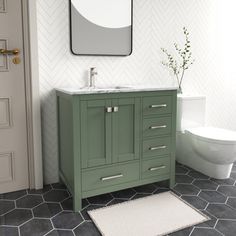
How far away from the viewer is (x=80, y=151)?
201cm

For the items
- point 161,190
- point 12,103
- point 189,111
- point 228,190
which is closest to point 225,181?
point 228,190

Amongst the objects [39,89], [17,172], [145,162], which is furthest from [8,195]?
[145,162]

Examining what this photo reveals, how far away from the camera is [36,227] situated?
6.10ft

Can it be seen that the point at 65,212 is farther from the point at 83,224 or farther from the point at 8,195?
the point at 8,195

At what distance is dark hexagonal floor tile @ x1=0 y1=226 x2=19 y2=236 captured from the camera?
178 cm

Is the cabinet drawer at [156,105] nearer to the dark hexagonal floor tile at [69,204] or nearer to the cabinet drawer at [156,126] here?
the cabinet drawer at [156,126]

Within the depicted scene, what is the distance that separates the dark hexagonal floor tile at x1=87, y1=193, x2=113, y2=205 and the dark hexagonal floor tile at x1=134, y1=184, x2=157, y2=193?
261 mm

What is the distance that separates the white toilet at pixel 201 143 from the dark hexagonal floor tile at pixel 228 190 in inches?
7.3

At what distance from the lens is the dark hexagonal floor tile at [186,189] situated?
2387 millimetres

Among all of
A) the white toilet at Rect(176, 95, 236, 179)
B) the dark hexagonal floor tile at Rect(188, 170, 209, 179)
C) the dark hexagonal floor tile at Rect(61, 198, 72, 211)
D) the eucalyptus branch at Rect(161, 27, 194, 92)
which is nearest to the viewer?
the dark hexagonal floor tile at Rect(61, 198, 72, 211)

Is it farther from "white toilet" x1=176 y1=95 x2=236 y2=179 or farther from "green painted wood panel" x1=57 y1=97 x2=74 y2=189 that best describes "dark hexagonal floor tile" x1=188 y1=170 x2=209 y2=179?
"green painted wood panel" x1=57 y1=97 x2=74 y2=189

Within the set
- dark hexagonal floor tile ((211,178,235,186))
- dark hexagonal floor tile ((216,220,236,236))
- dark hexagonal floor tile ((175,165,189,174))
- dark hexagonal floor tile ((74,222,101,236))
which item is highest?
dark hexagonal floor tile ((175,165,189,174))

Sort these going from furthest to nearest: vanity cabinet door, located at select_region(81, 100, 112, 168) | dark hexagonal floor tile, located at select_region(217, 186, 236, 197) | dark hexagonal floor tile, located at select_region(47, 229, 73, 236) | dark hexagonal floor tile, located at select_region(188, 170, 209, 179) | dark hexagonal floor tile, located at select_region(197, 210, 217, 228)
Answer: dark hexagonal floor tile, located at select_region(188, 170, 209, 179) < dark hexagonal floor tile, located at select_region(217, 186, 236, 197) < vanity cabinet door, located at select_region(81, 100, 112, 168) < dark hexagonal floor tile, located at select_region(197, 210, 217, 228) < dark hexagonal floor tile, located at select_region(47, 229, 73, 236)

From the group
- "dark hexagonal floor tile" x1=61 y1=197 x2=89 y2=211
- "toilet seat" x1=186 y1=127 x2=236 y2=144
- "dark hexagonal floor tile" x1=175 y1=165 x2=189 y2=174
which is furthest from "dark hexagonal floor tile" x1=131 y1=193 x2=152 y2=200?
"toilet seat" x1=186 y1=127 x2=236 y2=144
